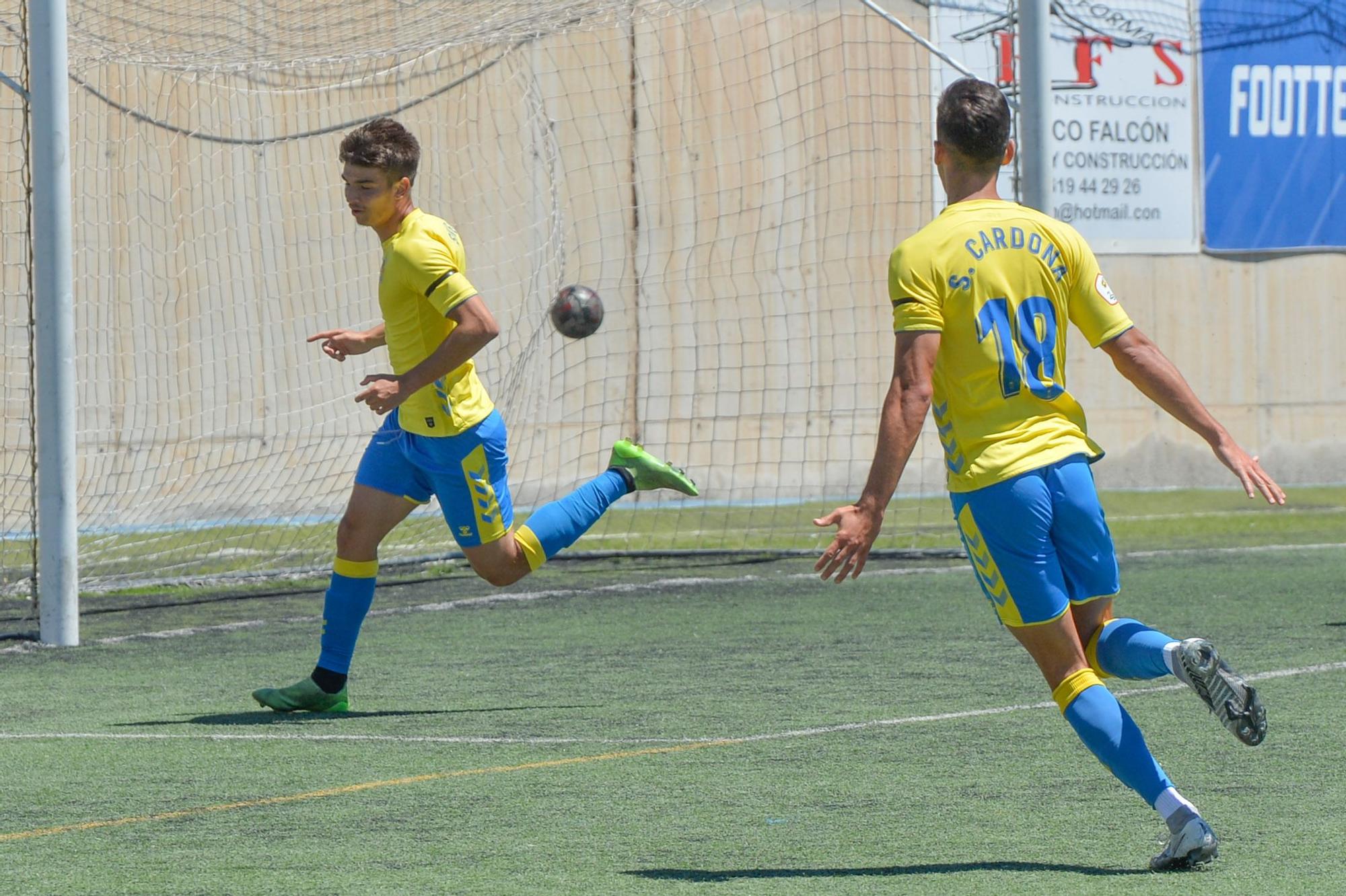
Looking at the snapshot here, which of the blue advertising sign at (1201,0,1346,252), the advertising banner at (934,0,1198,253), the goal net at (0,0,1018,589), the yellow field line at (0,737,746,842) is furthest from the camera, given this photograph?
the blue advertising sign at (1201,0,1346,252)

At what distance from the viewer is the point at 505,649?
30.0ft

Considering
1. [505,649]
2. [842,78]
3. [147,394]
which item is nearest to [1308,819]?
[505,649]

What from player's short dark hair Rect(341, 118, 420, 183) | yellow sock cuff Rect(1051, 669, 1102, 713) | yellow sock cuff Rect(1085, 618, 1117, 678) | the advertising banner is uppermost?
the advertising banner

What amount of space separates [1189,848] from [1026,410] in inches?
40.0

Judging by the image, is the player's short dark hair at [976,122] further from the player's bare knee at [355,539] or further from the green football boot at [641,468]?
the green football boot at [641,468]

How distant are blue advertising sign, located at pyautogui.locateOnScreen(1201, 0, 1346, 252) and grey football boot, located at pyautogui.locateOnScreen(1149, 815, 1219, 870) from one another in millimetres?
14822

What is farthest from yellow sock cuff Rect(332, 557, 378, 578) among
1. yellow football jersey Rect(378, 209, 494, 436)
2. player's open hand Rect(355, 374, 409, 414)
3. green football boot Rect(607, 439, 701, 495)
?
green football boot Rect(607, 439, 701, 495)

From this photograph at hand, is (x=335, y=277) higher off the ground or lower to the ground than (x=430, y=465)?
higher

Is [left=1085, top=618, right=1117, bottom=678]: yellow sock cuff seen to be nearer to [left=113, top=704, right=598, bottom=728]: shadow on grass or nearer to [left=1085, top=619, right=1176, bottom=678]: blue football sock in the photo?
[left=1085, top=619, right=1176, bottom=678]: blue football sock

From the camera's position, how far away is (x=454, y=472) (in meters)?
7.19

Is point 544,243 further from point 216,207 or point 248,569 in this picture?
point 248,569

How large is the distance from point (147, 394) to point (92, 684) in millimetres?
5443

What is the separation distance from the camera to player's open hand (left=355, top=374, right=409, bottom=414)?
6.57 meters

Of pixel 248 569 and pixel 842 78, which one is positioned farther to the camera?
pixel 842 78
